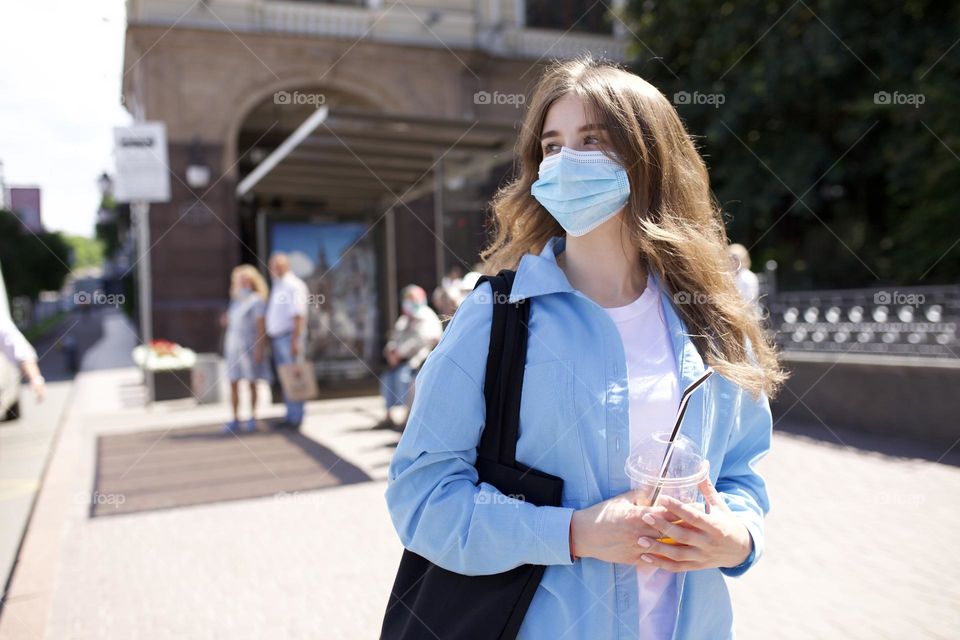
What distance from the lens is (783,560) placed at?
4449 mm

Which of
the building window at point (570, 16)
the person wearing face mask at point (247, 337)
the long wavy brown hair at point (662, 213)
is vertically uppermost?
the building window at point (570, 16)

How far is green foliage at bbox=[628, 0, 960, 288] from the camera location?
501 inches

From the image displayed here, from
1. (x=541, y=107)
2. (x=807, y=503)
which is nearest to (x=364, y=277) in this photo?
(x=807, y=503)

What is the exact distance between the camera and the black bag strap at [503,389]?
1460 mm

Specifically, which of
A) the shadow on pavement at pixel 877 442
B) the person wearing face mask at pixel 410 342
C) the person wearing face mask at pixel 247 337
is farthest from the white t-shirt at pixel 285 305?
the shadow on pavement at pixel 877 442

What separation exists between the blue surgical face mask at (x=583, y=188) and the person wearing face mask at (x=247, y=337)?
7670 mm

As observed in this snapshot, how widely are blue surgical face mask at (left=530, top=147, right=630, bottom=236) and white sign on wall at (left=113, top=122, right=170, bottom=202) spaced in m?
9.63

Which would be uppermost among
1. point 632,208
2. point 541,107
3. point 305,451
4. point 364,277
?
point 541,107

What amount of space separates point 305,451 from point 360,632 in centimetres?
436

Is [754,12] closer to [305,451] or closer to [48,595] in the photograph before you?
[305,451]

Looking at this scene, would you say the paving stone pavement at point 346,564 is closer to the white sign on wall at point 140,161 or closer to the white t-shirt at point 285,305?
the white t-shirt at point 285,305

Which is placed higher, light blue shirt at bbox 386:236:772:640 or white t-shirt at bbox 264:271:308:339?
light blue shirt at bbox 386:236:772:640

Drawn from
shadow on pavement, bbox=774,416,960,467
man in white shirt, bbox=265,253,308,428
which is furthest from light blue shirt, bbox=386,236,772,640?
man in white shirt, bbox=265,253,308,428

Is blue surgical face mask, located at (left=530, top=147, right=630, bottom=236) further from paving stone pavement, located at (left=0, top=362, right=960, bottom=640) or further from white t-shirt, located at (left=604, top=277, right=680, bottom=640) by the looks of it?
paving stone pavement, located at (left=0, top=362, right=960, bottom=640)
